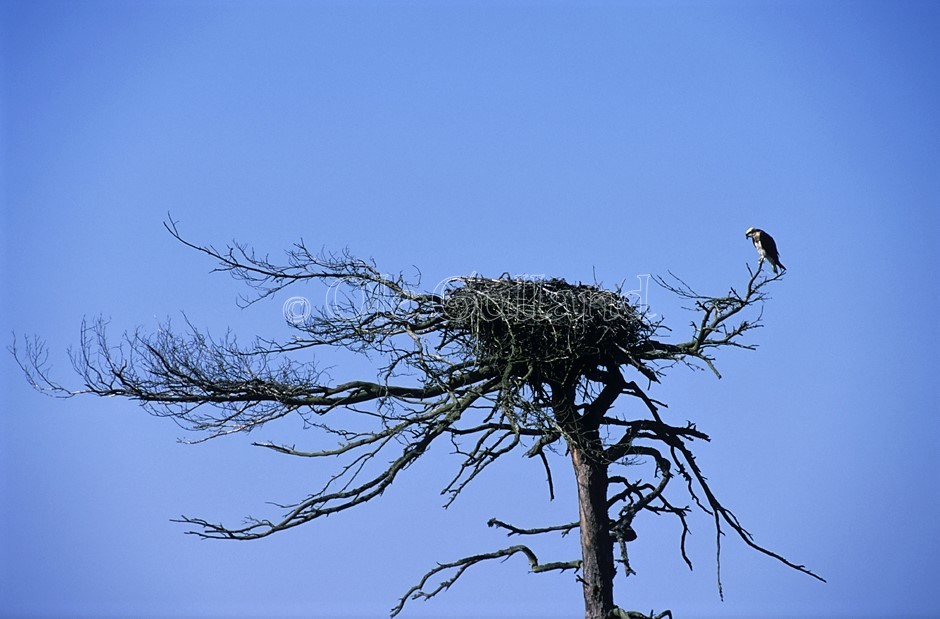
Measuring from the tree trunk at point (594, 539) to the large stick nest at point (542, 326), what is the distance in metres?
0.76

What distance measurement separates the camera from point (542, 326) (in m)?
8.19

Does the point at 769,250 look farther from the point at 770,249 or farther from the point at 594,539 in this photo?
the point at 594,539

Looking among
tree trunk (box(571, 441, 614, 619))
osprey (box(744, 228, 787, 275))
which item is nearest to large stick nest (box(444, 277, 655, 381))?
tree trunk (box(571, 441, 614, 619))

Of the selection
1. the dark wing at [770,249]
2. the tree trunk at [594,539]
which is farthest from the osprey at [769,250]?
the tree trunk at [594,539]

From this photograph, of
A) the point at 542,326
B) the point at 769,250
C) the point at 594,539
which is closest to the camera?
the point at 542,326

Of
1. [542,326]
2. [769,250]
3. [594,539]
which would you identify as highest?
[769,250]

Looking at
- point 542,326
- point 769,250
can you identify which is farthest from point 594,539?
point 769,250

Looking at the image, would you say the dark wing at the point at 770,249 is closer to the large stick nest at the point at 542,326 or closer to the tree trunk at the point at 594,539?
the large stick nest at the point at 542,326

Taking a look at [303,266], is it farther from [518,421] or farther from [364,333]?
[518,421]

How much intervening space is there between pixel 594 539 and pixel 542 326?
1.79m

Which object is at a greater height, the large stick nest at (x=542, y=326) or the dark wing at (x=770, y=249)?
the dark wing at (x=770, y=249)

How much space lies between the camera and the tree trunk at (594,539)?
839 centimetres

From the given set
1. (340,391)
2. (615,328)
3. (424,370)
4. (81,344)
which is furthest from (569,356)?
(81,344)

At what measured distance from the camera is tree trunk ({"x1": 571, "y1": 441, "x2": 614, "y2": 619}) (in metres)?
8.39
